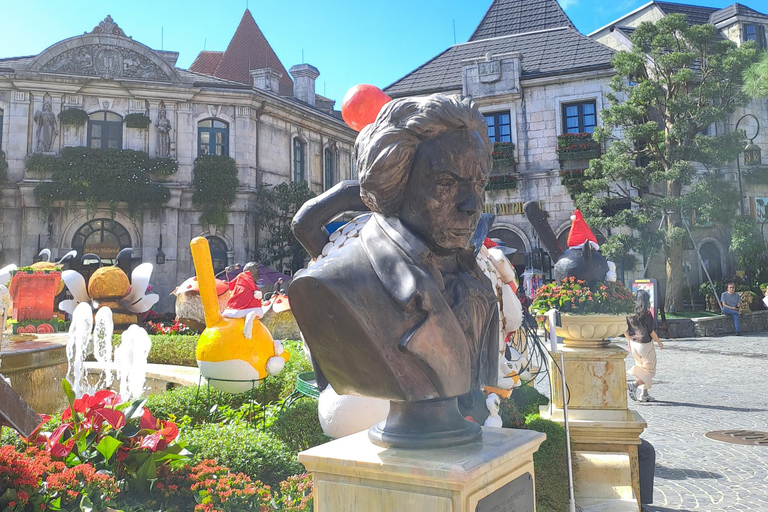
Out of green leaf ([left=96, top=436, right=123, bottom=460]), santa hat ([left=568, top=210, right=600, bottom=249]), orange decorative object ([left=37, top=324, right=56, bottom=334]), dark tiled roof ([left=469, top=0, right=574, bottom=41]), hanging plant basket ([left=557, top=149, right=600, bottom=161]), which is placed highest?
dark tiled roof ([left=469, top=0, right=574, bottom=41])

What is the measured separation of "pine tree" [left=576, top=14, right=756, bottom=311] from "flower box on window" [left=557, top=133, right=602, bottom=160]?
1071 millimetres

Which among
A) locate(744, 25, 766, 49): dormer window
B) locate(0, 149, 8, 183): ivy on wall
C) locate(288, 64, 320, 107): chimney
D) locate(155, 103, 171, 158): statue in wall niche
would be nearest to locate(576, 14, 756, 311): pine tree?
locate(744, 25, 766, 49): dormer window

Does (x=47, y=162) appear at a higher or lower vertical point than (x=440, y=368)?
higher

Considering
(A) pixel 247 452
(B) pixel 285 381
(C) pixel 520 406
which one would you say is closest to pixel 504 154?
(C) pixel 520 406

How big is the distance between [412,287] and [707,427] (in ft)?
21.6

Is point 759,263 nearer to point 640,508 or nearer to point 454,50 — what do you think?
point 454,50

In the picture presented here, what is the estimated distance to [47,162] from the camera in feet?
66.4

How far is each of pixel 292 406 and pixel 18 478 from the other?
2289 mm

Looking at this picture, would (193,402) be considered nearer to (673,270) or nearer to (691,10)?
(673,270)

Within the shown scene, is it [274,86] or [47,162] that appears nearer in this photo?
[47,162]

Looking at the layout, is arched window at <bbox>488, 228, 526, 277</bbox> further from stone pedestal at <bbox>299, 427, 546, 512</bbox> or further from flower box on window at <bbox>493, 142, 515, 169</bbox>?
stone pedestal at <bbox>299, 427, 546, 512</bbox>

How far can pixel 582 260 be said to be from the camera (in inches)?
215

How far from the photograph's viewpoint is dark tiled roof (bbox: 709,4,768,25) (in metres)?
26.0

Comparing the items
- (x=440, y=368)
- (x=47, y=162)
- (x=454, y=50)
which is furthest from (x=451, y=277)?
(x=454, y=50)
